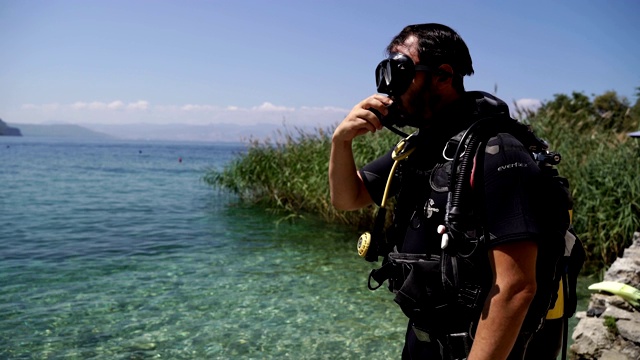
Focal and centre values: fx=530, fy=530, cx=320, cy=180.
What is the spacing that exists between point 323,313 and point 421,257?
5129 millimetres

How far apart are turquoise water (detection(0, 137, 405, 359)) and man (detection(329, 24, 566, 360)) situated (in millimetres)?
3889

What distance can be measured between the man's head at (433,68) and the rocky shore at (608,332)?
11.2ft

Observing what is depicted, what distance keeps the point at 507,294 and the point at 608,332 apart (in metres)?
3.72

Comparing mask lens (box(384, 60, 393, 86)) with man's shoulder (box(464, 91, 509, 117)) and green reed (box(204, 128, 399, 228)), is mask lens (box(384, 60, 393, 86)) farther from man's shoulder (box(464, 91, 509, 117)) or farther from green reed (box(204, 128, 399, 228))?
green reed (box(204, 128, 399, 228))

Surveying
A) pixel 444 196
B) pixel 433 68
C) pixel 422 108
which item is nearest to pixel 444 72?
pixel 433 68

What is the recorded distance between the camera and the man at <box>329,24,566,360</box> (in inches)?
60.2

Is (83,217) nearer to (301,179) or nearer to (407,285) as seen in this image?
(301,179)

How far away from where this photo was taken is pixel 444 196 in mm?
1717

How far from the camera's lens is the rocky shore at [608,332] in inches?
169

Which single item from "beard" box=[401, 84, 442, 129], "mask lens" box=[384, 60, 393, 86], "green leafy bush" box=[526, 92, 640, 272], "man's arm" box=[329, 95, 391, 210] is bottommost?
"green leafy bush" box=[526, 92, 640, 272]

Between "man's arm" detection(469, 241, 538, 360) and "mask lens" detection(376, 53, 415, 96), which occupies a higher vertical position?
"mask lens" detection(376, 53, 415, 96)

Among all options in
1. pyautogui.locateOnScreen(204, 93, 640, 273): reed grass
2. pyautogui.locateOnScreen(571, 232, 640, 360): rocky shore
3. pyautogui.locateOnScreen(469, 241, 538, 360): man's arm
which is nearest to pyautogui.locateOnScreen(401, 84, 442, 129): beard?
pyautogui.locateOnScreen(469, 241, 538, 360): man's arm

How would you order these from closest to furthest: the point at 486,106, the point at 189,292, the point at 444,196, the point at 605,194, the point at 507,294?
1. the point at 507,294
2. the point at 444,196
3. the point at 486,106
4. the point at 189,292
5. the point at 605,194

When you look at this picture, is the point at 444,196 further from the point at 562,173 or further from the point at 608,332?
the point at 562,173
